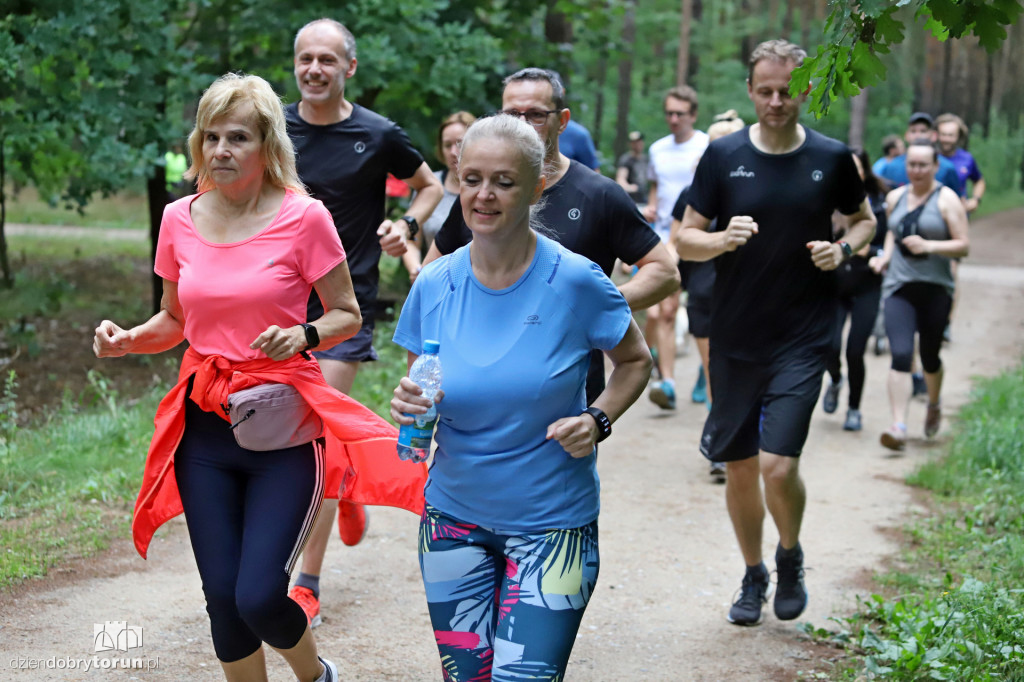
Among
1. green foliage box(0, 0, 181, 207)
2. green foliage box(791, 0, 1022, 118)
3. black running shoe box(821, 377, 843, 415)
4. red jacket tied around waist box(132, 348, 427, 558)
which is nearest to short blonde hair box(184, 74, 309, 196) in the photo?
red jacket tied around waist box(132, 348, 427, 558)

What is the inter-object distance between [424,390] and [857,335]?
7367 mm

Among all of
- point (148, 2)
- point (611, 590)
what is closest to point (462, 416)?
point (611, 590)

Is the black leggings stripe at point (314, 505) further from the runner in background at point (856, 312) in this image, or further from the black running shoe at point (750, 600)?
the runner in background at point (856, 312)

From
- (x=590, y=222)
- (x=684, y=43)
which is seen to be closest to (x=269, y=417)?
(x=590, y=222)

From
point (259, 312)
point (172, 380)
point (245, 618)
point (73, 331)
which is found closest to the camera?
point (245, 618)

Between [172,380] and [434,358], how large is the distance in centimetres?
783

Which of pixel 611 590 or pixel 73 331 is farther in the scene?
pixel 73 331

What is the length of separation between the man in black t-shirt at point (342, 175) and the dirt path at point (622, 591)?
455 millimetres

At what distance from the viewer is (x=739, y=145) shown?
505 centimetres

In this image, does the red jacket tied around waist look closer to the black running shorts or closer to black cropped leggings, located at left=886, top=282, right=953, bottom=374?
the black running shorts

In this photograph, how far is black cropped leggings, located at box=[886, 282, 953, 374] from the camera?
29.4 feet

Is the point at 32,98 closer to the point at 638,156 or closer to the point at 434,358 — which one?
the point at 434,358

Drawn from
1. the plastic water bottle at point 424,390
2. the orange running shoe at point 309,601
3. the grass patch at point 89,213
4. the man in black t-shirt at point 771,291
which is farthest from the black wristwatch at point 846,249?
the grass patch at point 89,213

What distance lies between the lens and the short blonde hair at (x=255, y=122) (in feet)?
12.0
